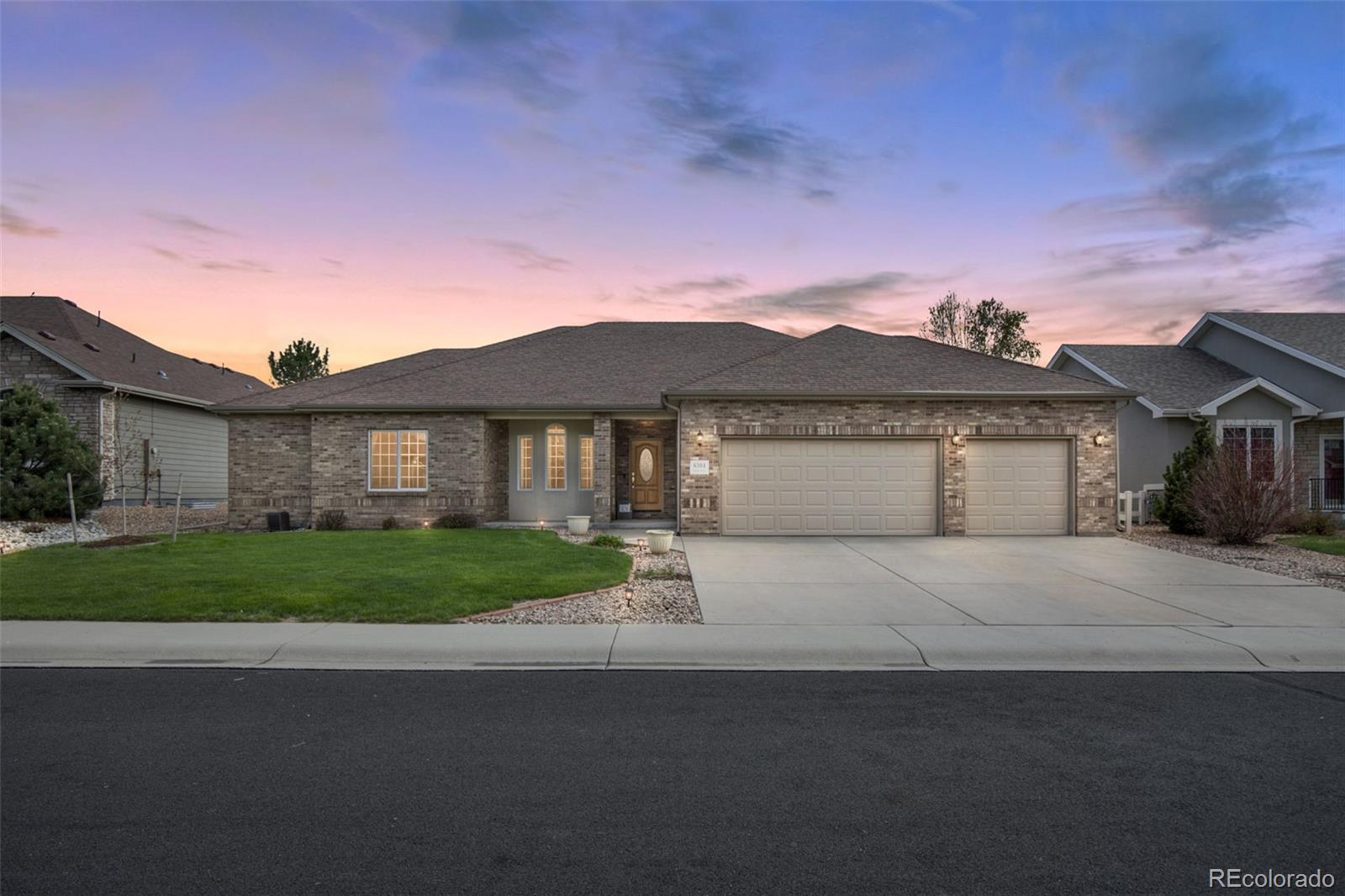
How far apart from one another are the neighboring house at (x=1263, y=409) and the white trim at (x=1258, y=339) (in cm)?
3

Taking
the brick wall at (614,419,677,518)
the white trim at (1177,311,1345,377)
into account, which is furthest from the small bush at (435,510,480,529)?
the white trim at (1177,311,1345,377)

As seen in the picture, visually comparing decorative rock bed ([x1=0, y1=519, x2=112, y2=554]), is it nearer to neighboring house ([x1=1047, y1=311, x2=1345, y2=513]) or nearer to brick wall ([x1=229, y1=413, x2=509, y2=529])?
brick wall ([x1=229, y1=413, x2=509, y2=529])

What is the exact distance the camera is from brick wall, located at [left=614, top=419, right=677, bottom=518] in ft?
66.1

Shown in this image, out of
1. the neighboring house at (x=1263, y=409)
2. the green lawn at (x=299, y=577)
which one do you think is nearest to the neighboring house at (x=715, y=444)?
the green lawn at (x=299, y=577)

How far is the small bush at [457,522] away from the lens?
58.5ft

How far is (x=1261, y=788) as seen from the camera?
4.19 metres

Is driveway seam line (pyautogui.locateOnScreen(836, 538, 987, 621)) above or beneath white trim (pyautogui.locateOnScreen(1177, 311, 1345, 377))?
beneath

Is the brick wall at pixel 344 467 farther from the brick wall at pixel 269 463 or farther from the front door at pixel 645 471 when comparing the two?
the front door at pixel 645 471

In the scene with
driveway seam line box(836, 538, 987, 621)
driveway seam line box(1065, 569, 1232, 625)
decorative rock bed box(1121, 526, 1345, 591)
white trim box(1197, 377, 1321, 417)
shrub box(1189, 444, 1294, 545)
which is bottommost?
decorative rock bed box(1121, 526, 1345, 591)

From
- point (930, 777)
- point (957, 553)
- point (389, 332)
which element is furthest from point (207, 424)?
point (930, 777)

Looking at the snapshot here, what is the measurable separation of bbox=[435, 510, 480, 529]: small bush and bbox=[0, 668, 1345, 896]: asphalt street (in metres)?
11.4

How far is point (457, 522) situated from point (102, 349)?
1632cm

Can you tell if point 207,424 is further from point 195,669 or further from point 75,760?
point 75,760

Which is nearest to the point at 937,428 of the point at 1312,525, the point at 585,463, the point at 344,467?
the point at 585,463
